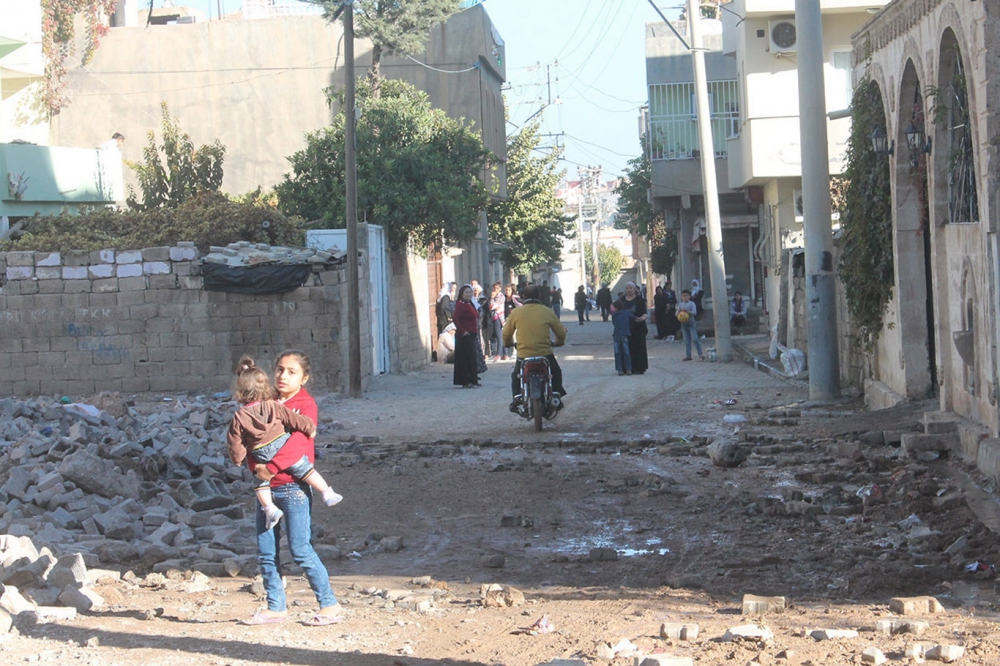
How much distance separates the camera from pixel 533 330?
13.5 meters

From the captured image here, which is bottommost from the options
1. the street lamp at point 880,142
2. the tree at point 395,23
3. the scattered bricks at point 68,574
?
the scattered bricks at point 68,574

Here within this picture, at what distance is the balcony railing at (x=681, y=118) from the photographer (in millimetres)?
35906

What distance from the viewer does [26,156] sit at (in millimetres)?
25375

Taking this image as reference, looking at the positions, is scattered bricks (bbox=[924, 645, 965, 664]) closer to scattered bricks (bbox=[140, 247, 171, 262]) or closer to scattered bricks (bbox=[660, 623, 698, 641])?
scattered bricks (bbox=[660, 623, 698, 641])

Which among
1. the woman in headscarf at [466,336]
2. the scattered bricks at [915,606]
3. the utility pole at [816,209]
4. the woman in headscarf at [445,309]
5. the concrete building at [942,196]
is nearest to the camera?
the scattered bricks at [915,606]

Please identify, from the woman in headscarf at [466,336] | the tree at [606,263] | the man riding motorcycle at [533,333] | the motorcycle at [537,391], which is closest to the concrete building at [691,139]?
the woman in headscarf at [466,336]

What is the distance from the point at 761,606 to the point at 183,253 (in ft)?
49.3

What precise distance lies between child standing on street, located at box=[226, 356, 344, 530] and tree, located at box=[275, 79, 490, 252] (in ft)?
59.8

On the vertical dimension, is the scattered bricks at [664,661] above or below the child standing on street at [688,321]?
below

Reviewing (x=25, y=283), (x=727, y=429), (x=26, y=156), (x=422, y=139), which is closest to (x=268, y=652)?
(x=727, y=429)

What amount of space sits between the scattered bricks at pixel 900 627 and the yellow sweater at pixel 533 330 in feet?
27.2

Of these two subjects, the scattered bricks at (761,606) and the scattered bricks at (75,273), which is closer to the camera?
the scattered bricks at (761,606)

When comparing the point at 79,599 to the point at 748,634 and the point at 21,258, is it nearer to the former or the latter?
the point at 748,634

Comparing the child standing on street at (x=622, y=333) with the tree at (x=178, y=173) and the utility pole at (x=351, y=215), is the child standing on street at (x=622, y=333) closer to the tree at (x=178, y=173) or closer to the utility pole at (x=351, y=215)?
the utility pole at (x=351, y=215)
